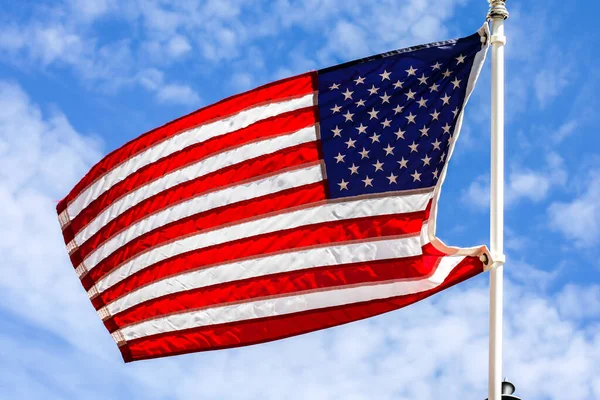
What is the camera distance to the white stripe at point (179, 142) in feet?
47.9

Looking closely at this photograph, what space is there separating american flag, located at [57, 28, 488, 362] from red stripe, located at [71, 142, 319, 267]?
2cm

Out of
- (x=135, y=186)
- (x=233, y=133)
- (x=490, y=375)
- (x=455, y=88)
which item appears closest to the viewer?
(x=490, y=375)

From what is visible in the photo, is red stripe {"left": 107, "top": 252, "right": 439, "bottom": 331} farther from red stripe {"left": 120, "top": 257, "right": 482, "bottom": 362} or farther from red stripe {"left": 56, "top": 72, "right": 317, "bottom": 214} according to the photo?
red stripe {"left": 56, "top": 72, "right": 317, "bottom": 214}

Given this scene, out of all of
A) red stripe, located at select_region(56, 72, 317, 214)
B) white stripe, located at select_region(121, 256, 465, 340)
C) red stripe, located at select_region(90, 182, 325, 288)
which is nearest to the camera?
white stripe, located at select_region(121, 256, 465, 340)

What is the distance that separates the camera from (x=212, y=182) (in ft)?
49.1

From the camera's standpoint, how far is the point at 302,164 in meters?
14.4

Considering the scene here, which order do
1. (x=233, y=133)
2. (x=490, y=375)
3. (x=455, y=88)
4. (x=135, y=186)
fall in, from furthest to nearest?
(x=135, y=186) → (x=233, y=133) → (x=455, y=88) → (x=490, y=375)

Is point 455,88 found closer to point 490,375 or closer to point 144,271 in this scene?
point 490,375

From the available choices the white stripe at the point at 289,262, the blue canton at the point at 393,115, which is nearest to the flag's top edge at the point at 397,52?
the blue canton at the point at 393,115

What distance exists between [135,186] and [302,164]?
3114mm

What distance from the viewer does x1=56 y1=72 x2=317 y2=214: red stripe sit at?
14.5m

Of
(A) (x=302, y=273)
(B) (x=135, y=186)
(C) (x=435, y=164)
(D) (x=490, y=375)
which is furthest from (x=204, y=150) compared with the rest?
(D) (x=490, y=375)

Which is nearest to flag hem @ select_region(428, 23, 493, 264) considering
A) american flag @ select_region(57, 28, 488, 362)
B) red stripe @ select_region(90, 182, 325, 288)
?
american flag @ select_region(57, 28, 488, 362)

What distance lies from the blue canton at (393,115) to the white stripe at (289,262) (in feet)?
2.61
